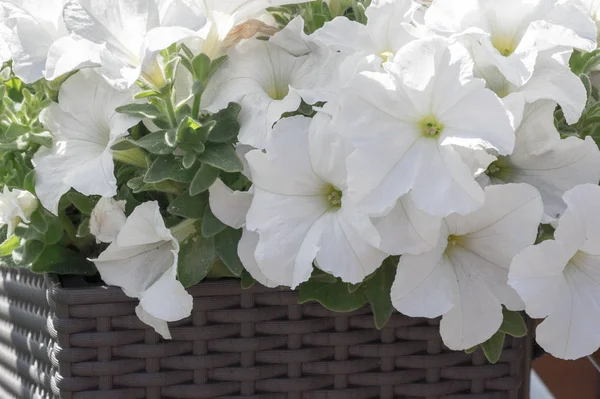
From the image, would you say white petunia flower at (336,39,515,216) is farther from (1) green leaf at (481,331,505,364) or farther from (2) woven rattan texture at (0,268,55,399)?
(2) woven rattan texture at (0,268,55,399)

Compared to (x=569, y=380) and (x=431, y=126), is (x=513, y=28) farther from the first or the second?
(x=569, y=380)

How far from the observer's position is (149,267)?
53 cm

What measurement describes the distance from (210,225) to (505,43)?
0.74 ft

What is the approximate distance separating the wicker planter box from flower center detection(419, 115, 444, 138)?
0.14 meters

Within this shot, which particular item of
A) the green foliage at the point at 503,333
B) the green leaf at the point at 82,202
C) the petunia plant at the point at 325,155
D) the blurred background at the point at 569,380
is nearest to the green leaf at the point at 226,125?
the petunia plant at the point at 325,155

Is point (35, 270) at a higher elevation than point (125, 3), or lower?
lower

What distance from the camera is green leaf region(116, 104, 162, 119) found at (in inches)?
19.6

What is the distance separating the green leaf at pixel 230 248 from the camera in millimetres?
506

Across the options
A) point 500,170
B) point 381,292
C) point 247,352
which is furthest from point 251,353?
point 500,170

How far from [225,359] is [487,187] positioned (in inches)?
8.3

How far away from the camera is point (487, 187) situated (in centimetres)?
48

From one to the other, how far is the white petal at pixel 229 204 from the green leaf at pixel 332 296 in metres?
0.06

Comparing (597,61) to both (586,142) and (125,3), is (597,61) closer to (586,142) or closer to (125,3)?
(586,142)

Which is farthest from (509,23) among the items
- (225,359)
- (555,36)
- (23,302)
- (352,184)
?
(23,302)
